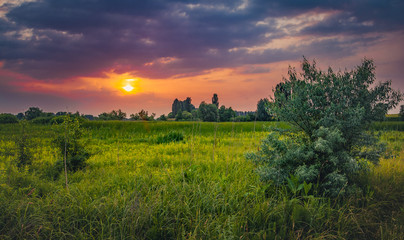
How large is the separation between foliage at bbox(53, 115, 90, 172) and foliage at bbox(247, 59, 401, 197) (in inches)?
172

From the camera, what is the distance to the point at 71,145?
5.77m

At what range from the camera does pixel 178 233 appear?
3041 mm

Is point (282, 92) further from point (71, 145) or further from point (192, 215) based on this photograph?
point (71, 145)

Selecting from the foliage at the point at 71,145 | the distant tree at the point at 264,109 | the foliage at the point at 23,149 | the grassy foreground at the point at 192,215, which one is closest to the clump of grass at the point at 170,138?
the distant tree at the point at 264,109

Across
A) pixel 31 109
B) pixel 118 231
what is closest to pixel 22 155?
pixel 31 109

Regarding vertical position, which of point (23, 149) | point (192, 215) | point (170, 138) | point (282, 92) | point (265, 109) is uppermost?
point (282, 92)

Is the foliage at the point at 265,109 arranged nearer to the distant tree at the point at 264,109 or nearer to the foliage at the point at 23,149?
the distant tree at the point at 264,109

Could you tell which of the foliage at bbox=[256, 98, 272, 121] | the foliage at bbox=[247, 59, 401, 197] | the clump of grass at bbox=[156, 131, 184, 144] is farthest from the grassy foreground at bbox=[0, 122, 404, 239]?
the clump of grass at bbox=[156, 131, 184, 144]

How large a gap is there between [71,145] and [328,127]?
605 centimetres

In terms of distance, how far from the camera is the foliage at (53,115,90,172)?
559 cm

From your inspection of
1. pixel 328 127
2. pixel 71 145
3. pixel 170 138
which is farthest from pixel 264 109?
pixel 170 138

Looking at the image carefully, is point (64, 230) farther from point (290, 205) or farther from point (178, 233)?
point (290, 205)

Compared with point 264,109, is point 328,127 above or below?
below

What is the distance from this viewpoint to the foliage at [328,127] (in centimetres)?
410
